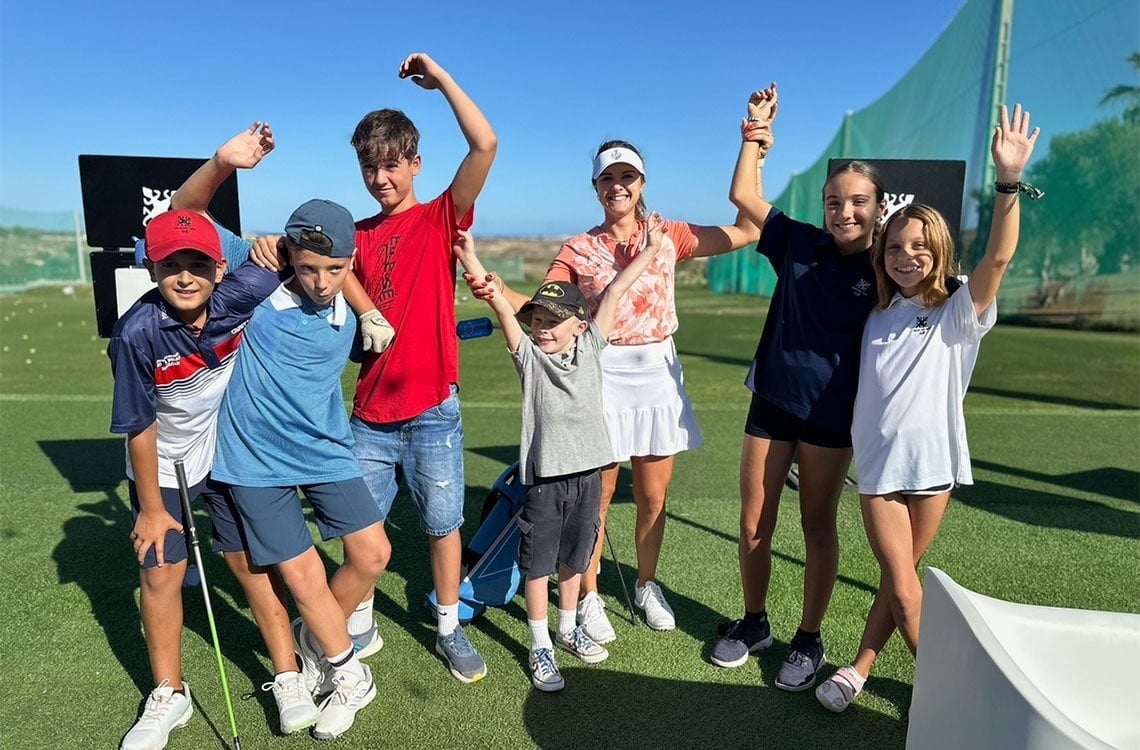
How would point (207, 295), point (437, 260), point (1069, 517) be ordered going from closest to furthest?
1. point (207, 295)
2. point (437, 260)
3. point (1069, 517)

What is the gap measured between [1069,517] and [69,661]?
541 cm

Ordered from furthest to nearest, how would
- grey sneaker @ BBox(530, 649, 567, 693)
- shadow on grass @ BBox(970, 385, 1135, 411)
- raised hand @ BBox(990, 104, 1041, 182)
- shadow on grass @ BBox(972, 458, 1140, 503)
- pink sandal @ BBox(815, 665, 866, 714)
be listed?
shadow on grass @ BBox(970, 385, 1135, 411) < shadow on grass @ BBox(972, 458, 1140, 503) < grey sneaker @ BBox(530, 649, 567, 693) < pink sandal @ BBox(815, 665, 866, 714) < raised hand @ BBox(990, 104, 1041, 182)

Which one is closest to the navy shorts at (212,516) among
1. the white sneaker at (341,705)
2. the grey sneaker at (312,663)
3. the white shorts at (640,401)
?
the grey sneaker at (312,663)

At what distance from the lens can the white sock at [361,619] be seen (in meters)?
2.92

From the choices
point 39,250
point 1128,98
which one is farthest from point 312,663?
point 39,250

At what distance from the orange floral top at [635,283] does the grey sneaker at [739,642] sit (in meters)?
1.24

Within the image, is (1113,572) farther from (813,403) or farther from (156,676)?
(156,676)

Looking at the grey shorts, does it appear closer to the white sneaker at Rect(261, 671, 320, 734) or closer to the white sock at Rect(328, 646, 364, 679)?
the white sock at Rect(328, 646, 364, 679)

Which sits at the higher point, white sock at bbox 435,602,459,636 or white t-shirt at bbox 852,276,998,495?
white t-shirt at bbox 852,276,998,495

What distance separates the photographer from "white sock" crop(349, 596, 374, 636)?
292 cm

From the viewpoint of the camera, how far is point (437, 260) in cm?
272

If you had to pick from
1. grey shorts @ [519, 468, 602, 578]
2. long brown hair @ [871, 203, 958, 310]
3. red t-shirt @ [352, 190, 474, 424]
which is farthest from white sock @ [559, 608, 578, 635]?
long brown hair @ [871, 203, 958, 310]

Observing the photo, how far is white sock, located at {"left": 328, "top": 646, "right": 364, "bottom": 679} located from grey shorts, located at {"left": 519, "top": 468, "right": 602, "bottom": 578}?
0.68m

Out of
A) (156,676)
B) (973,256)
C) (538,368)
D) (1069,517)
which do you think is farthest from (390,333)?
(973,256)
